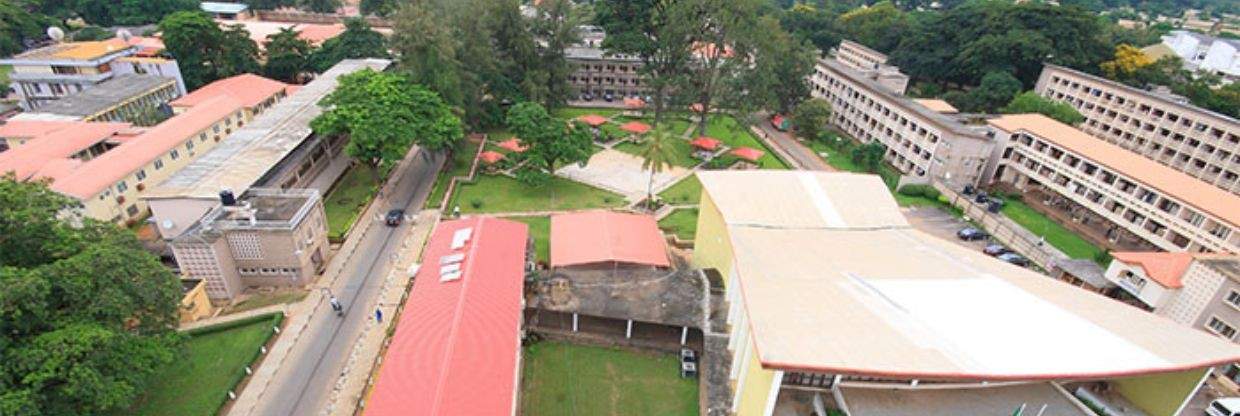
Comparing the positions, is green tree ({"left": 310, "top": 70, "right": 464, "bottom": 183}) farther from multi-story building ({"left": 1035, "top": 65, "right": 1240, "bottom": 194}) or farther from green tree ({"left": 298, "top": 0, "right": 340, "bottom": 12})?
green tree ({"left": 298, "top": 0, "right": 340, "bottom": 12})

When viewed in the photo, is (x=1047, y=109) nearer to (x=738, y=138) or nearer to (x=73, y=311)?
(x=738, y=138)

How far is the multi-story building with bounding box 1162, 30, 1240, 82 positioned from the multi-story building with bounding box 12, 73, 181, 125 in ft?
474

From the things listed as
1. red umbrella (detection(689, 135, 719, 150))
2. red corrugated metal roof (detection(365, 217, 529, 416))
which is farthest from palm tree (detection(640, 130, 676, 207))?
red corrugated metal roof (detection(365, 217, 529, 416))

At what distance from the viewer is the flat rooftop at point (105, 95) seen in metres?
55.0

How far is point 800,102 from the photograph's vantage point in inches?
3063

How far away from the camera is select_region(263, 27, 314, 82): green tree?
74.1 metres

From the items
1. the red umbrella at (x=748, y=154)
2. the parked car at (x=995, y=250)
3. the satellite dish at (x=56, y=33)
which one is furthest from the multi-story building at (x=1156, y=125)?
the satellite dish at (x=56, y=33)

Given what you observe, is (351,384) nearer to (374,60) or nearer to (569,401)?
(569,401)

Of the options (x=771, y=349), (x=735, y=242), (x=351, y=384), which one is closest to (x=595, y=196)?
(x=735, y=242)

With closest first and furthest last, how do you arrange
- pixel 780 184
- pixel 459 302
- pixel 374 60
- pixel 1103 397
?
pixel 1103 397 < pixel 459 302 < pixel 780 184 < pixel 374 60

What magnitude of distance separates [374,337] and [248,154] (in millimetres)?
21152

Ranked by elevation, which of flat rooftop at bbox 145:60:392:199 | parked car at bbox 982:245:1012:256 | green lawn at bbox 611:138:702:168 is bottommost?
Result: green lawn at bbox 611:138:702:168

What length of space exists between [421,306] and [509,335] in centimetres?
569

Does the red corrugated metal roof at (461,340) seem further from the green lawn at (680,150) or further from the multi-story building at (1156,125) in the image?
the multi-story building at (1156,125)
